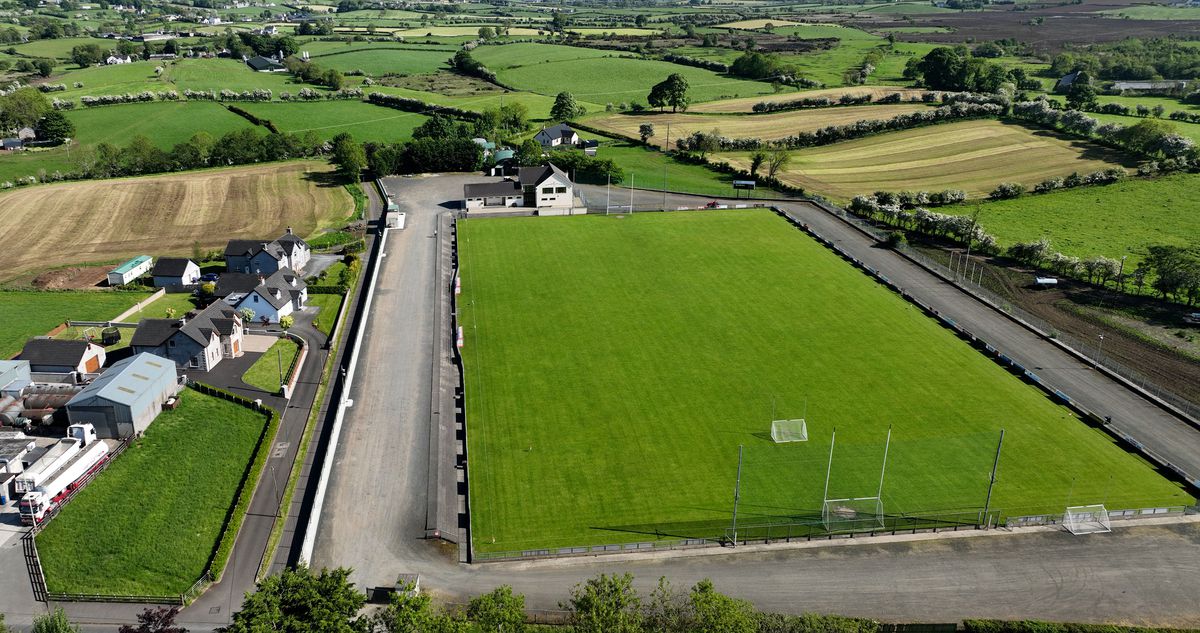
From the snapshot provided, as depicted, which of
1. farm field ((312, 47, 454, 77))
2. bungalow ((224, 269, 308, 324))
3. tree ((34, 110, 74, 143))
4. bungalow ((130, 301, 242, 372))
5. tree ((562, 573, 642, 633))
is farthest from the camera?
farm field ((312, 47, 454, 77))

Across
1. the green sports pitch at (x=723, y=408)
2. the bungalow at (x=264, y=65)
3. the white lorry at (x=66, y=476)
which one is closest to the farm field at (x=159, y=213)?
the green sports pitch at (x=723, y=408)

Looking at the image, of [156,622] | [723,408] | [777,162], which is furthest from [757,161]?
[156,622]

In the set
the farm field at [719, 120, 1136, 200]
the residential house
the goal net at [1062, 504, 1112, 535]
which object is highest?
the farm field at [719, 120, 1136, 200]

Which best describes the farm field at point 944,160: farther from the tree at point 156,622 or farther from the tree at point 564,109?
the tree at point 156,622

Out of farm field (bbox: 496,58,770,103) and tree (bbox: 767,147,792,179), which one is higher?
farm field (bbox: 496,58,770,103)

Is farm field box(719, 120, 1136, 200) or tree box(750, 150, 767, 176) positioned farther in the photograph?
tree box(750, 150, 767, 176)

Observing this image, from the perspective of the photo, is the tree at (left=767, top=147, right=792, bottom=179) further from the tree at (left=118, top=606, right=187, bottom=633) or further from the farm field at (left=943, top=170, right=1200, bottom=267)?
the tree at (left=118, top=606, right=187, bottom=633)

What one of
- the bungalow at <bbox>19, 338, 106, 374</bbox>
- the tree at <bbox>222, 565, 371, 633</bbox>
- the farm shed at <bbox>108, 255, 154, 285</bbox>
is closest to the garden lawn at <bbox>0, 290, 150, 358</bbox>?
the farm shed at <bbox>108, 255, 154, 285</bbox>

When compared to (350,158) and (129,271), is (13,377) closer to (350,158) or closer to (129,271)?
(129,271)
